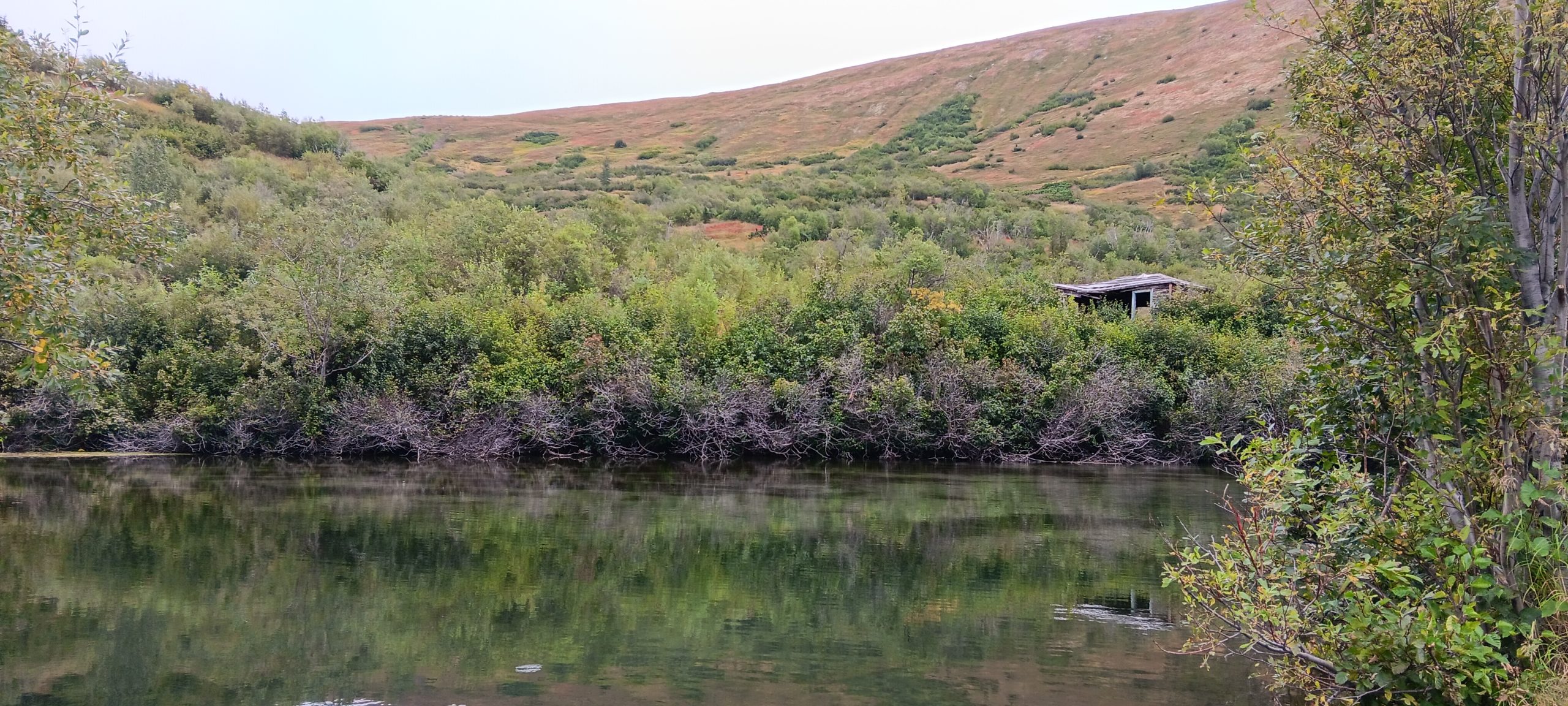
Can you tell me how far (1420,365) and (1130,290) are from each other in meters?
32.4

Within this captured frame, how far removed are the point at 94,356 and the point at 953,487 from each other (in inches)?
662

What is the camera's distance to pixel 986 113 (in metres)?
108

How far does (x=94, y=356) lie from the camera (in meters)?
8.99

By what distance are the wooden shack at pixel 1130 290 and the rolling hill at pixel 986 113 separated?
3144 centimetres

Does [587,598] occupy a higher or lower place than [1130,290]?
higher

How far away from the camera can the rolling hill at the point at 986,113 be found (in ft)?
279

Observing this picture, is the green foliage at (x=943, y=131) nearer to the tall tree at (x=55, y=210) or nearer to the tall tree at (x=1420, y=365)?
the tall tree at (x=55, y=210)

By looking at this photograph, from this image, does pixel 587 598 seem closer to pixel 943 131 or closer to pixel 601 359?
pixel 601 359

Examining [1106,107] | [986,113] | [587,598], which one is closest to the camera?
[587,598]

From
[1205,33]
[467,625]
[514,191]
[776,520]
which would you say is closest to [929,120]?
[1205,33]

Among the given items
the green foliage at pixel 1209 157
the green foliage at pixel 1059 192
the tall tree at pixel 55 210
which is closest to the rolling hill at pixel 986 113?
the green foliage at pixel 1209 157

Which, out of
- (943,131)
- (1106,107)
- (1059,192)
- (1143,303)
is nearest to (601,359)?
(1143,303)

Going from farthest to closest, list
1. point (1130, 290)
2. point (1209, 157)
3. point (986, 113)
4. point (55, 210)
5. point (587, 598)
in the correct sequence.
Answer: point (986, 113) → point (1209, 157) → point (1130, 290) → point (587, 598) → point (55, 210)

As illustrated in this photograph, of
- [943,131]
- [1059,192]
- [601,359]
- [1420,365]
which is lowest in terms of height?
[601,359]
